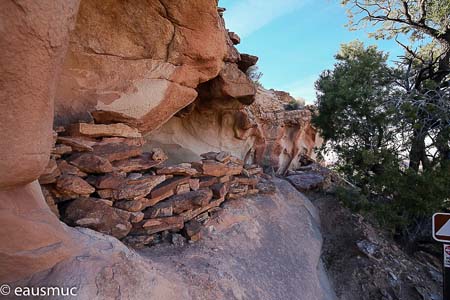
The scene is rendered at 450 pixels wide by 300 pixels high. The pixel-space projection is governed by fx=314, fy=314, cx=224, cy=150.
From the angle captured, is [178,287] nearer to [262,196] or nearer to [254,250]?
[254,250]

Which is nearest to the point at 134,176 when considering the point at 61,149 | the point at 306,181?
the point at 61,149

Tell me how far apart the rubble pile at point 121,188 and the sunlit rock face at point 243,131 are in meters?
2.03

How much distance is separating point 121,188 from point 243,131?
15.8ft

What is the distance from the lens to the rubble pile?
10.7ft

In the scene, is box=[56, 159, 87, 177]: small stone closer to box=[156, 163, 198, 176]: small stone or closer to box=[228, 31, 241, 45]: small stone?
box=[156, 163, 198, 176]: small stone

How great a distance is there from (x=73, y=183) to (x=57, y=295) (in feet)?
4.24

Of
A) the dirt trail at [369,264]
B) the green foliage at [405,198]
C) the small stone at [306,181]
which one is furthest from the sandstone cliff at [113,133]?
the green foliage at [405,198]

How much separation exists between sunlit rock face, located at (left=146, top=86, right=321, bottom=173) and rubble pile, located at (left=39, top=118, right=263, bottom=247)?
2.03 metres

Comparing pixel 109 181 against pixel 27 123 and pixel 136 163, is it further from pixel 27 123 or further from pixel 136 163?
pixel 27 123

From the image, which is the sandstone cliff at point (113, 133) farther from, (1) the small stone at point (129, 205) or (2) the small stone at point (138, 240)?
(2) the small stone at point (138, 240)

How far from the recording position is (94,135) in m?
3.84

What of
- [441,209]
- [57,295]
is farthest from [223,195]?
[441,209]

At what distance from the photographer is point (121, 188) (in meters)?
3.64

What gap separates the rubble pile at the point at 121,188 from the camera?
3.26 metres
